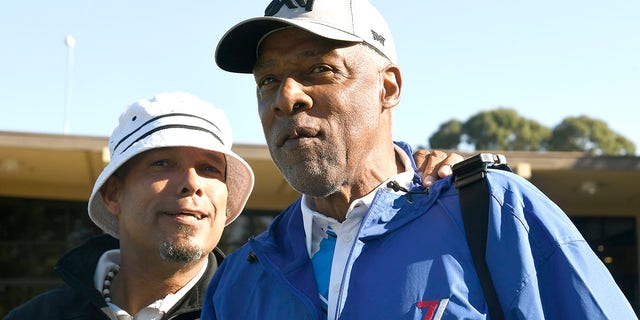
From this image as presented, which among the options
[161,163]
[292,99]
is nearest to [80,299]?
[161,163]

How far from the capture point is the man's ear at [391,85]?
2.59 metres

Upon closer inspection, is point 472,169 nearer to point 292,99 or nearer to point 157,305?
point 292,99

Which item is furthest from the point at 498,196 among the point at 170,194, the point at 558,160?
the point at 558,160

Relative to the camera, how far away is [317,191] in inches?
96.5

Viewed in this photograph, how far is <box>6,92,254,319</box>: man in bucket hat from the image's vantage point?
353 centimetres

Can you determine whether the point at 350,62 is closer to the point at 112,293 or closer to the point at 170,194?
the point at 170,194

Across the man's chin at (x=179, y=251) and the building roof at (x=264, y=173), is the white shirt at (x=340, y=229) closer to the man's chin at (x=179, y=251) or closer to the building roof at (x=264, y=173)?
the man's chin at (x=179, y=251)

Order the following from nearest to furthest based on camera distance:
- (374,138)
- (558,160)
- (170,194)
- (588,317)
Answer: (588,317) → (374,138) → (170,194) → (558,160)

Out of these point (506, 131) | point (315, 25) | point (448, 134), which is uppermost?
point (315, 25)

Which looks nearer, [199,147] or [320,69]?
[320,69]

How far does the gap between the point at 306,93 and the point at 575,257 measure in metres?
0.93

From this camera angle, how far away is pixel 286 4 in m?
2.52

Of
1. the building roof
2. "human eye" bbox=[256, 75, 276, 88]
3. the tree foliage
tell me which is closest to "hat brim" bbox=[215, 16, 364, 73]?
"human eye" bbox=[256, 75, 276, 88]

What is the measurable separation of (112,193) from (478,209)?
7.61ft
